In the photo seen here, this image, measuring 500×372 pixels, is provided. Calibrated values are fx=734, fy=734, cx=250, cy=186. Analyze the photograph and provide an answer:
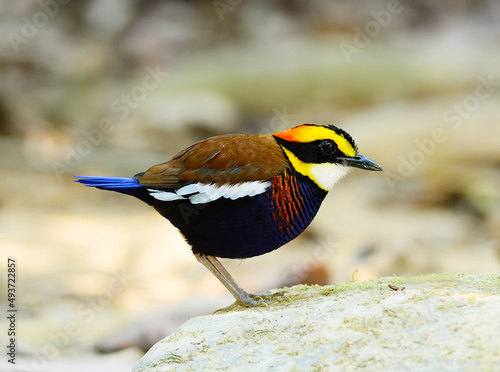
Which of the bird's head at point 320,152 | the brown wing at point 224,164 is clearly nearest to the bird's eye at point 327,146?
the bird's head at point 320,152

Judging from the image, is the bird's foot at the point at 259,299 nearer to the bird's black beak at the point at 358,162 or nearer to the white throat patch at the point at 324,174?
the white throat patch at the point at 324,174

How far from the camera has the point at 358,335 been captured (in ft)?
9.55

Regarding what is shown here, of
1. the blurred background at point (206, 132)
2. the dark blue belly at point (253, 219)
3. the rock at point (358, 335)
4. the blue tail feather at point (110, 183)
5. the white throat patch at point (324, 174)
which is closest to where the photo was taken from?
the rock at point (358, 335)

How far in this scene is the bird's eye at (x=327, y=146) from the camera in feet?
12.9

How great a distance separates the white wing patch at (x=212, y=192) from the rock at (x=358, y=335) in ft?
2.10

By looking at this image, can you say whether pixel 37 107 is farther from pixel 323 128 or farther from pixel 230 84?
pixel 323 128

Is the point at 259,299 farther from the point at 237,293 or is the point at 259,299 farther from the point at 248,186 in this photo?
the point at 248,186

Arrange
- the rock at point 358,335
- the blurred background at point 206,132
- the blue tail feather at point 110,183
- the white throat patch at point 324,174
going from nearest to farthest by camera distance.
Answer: the rock at point 358,335 < the white throat patch at point 324,174 < the blue tail feather at point 110,183 < the blurred background at point 206,132

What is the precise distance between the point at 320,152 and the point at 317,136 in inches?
3.4

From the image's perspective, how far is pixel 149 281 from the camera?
7.15 m

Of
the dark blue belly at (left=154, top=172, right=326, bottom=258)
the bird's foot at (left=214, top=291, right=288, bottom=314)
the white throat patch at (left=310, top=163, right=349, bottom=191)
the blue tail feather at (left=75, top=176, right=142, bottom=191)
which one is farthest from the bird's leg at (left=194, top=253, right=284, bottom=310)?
the white throat patch at (left=310, top=163, right=349, bottom=191)

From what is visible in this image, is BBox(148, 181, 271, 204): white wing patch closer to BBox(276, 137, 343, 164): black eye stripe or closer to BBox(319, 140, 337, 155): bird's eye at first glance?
BBox(276, 137, 343, 164): black eye stripe

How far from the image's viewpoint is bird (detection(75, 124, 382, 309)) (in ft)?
12.6

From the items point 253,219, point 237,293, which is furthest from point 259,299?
point 253,219
